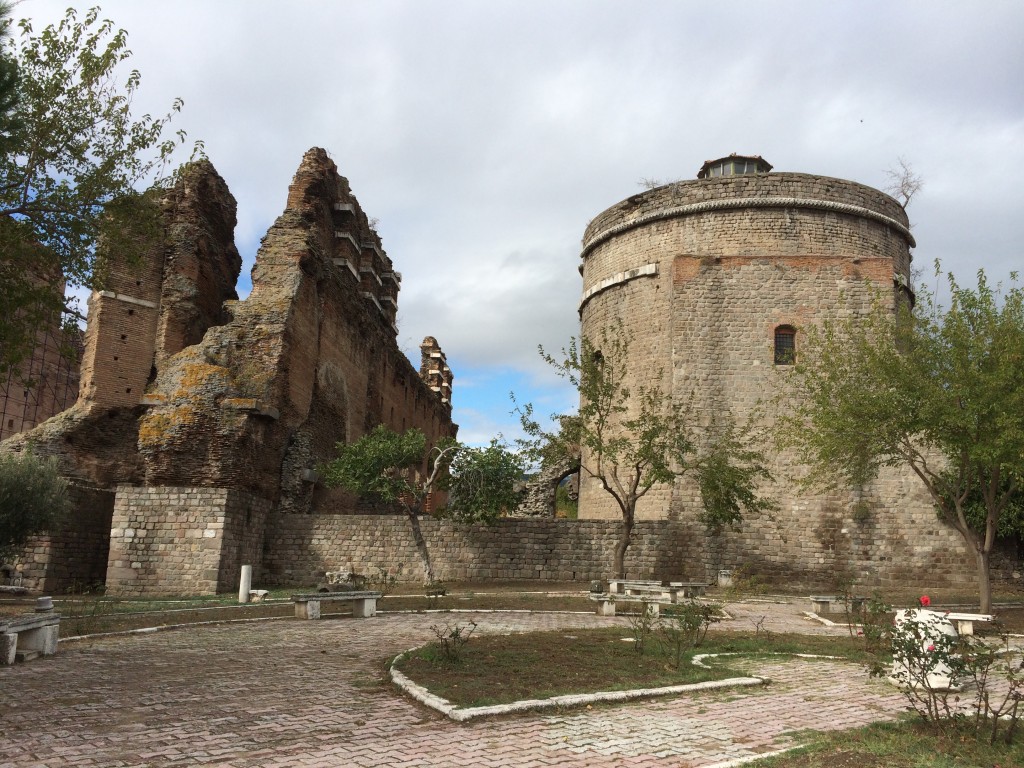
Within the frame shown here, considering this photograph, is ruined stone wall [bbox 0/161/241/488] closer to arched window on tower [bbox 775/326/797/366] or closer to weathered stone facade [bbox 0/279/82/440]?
weathered stone facade [bbox 0/279/82/440]

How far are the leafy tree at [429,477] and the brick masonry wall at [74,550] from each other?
523 centimetres

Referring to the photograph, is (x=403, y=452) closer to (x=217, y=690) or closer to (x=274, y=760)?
(x=217, y=690)

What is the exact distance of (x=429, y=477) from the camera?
19953mm

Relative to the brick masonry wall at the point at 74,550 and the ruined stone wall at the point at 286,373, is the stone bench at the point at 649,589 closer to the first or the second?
the ruined stone wall at the point at 286,373

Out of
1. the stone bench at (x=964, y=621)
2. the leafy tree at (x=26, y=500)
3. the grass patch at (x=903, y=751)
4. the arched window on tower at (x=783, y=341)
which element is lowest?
the grass patch at (x=903, y=751)

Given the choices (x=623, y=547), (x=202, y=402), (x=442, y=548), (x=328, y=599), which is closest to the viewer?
(x=328, y=599)

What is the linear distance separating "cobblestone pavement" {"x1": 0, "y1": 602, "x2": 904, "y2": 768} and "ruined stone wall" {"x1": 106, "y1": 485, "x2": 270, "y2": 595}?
28.5 feet

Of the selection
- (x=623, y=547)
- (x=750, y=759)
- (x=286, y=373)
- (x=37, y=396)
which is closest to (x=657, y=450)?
(x=623, y=547)

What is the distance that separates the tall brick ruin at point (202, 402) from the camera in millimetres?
17125

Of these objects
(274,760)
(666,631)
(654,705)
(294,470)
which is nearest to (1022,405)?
(666,631)

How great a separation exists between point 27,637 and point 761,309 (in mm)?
19445

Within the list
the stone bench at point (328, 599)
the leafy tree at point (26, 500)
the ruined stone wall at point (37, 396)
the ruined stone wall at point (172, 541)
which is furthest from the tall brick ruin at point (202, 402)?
the ruined stone wall at point (37, 396)

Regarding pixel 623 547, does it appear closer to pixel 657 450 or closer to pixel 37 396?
pixel 657 450

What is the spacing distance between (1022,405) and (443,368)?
34.8 m
